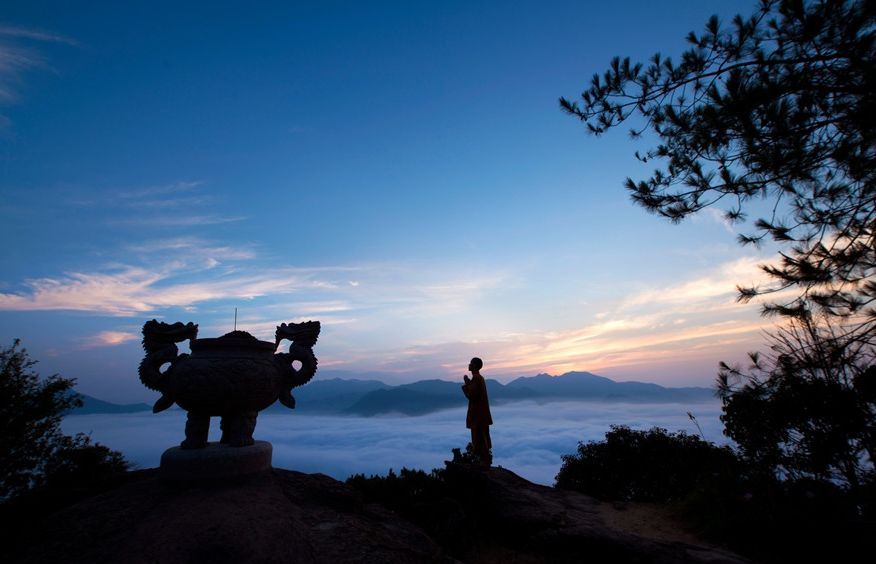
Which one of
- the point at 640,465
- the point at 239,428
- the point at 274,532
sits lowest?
the point at 640,465

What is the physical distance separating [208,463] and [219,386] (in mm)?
948

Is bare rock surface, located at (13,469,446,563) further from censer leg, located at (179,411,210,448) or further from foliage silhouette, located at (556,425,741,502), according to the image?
foliage silhouette, located at (556,425,741,502)

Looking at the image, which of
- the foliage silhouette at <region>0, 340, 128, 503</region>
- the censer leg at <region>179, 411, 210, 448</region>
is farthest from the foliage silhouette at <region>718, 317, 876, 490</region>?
the foliage silhouette at <region>0, 340, 128, 503</region>

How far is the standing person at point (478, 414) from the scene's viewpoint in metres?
10.3

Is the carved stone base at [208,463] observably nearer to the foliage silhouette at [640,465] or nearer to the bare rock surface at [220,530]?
the bare rock surface at [220,530]

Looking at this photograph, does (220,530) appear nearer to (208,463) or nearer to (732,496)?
(208,463)

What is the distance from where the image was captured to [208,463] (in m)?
5.40

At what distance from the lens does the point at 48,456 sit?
10953 mm

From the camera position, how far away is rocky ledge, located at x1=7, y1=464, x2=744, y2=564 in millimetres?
4160

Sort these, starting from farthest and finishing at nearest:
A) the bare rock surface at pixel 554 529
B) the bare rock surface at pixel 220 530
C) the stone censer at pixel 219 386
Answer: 1. the bare rock surface at pixel 554 529
2. the stone censer at pixel 219 386
3. the bare rock surface at pixel 220 530

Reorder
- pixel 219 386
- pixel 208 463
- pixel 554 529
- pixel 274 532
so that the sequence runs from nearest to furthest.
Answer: pixel 274 532 < pixel 208 463 < pixel 219 386 < pixel 554 529

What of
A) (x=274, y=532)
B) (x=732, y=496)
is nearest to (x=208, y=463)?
(x=274, y=532)

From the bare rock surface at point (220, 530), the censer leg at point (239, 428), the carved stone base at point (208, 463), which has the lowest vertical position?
the bare rock surface at point (220, 530)

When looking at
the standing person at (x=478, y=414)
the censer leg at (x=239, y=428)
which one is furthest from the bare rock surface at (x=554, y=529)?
the censer leg at (x=239, y=428)
